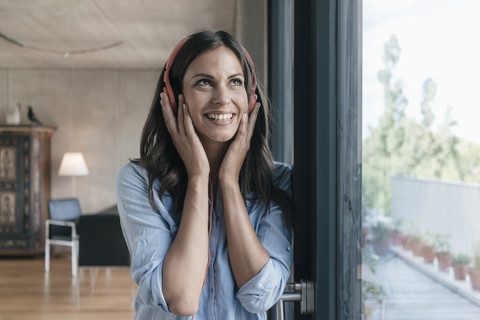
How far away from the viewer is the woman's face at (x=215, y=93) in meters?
1.06

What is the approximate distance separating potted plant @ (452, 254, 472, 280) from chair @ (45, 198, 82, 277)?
19.9 ft

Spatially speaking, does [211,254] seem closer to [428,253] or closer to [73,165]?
[428,253]

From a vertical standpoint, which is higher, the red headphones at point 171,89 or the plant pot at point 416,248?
the red headphones at point 171,89

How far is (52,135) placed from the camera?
25.3 feet

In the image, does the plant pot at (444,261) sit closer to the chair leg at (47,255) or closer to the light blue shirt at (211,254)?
the light blue shirt at (211,254)

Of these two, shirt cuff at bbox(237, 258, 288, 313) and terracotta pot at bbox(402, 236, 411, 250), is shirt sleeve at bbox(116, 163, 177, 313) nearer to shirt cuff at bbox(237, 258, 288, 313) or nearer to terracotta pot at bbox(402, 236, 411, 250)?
shirt cuff at bbox(237, 258, 288, 313)

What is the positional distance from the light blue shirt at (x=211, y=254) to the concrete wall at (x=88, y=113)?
6.80 meters

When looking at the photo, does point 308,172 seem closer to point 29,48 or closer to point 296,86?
point 296,86

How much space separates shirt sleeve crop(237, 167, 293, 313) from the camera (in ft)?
3.32

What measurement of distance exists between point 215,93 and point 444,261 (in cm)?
69

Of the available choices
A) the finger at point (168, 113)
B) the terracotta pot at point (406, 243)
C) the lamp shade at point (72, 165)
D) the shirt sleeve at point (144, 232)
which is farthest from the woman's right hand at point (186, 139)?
the lamp shade at point (72, 165)

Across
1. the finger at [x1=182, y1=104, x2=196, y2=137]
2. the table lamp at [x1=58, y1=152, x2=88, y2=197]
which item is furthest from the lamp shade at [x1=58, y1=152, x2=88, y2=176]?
the finger at [x1=182, y1=104, x2=196, y2=137]

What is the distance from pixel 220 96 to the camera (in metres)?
1.05

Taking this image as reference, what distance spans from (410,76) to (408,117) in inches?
2.0
